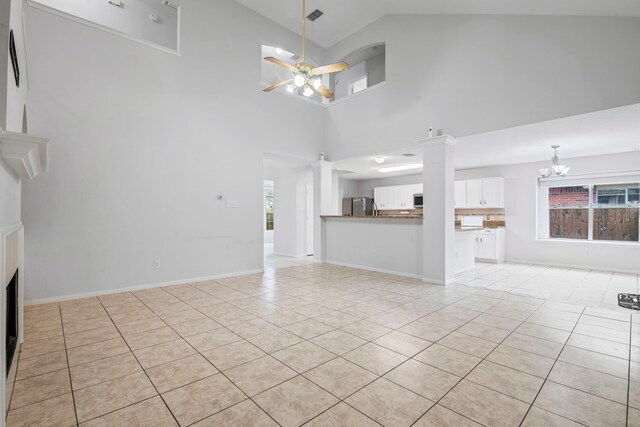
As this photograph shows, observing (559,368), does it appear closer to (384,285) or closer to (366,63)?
(384,285)

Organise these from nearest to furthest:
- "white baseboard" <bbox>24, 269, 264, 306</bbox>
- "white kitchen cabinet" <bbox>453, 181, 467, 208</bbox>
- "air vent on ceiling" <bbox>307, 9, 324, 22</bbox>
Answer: "white baseboard" <bbox>24, 269, 264, 306</bbox> → "air vent on ceiling" <bbox>307, 9, 324, 22</bbox> → "white kitchen cabinet" <bbox>453, 181, 467, 208</bbox>

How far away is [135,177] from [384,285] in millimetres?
4226

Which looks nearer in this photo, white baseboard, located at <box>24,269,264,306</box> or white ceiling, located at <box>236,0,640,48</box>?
white ceiling, located at <box>236,0,640,48</box>

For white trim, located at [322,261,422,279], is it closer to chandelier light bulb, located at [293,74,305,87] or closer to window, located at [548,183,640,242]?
chandelier light bulb, located at [293,74,305,87]

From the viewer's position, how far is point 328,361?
2252 mm

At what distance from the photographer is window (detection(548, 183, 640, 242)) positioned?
6.17 meters

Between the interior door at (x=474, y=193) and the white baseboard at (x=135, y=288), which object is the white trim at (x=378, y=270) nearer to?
the white baseboard at (x=135, y=288)

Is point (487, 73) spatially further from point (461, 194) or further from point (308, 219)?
point (308, 219)

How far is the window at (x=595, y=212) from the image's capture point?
243 inches

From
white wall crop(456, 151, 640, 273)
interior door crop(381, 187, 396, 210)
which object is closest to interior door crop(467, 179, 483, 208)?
white wall crop(456, 151, 640, 273)

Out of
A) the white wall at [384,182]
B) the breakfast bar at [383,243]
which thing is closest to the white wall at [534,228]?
the white wall at [384,182]

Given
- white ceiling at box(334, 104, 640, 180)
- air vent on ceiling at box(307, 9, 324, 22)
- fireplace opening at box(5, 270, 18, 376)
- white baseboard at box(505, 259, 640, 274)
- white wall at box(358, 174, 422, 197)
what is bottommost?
white baseboard at box(505, 259, 640, 274)

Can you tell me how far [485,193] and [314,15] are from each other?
5966mm

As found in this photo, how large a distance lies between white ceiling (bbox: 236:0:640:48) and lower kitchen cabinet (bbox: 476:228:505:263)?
484 cm
